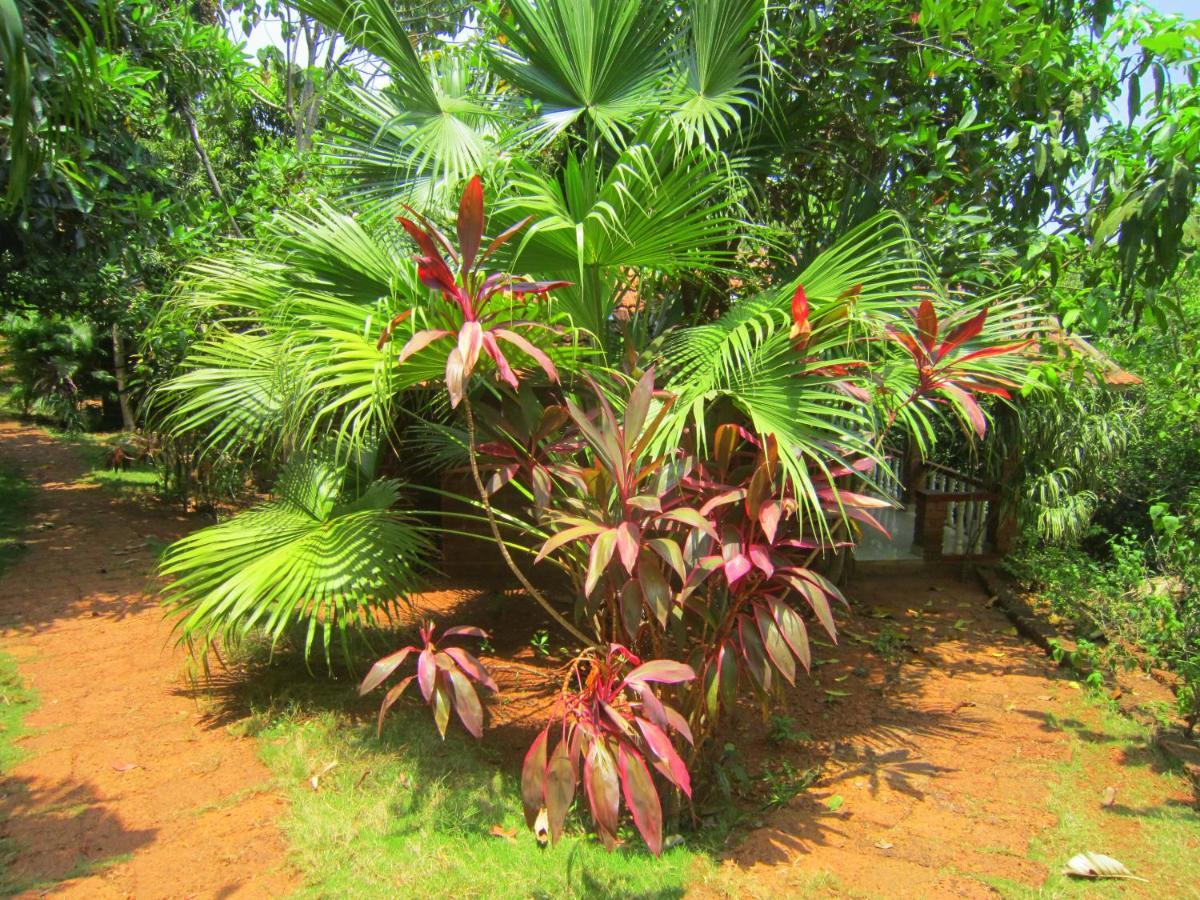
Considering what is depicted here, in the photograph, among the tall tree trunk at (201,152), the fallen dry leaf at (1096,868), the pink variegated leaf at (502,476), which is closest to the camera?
the fallen dry leaf at (1096,868)

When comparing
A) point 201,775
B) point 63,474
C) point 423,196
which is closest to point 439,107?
point 423,196

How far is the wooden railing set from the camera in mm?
7230

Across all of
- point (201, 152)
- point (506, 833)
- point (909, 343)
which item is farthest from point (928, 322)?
point (201, 152)

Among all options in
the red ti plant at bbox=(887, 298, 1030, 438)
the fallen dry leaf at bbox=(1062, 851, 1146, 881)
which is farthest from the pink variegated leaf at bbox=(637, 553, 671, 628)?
the fallen dry leaf at bbox=(1062, 851, 1146, 881)

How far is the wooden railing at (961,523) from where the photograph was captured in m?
7.23

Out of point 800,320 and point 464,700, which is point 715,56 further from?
point 464,700

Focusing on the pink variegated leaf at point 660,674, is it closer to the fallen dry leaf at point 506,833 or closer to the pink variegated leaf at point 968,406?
the fallen dry leaf at point 506,833

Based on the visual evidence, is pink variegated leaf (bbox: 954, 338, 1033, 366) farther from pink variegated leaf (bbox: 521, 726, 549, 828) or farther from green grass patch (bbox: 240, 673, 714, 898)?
green grass patch (bbox: 240, 673, 714, 898)

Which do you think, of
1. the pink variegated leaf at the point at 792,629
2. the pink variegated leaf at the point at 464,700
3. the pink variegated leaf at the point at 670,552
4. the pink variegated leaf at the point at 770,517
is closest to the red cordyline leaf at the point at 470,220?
the pink variegated leaf at the point at 670,552

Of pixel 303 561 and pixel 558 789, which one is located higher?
pixel 303 561

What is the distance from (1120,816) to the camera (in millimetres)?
3684

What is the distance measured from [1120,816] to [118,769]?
416cm

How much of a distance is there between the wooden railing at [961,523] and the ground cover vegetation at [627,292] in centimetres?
141

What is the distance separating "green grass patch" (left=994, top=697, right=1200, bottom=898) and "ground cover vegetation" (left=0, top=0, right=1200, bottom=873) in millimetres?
410
